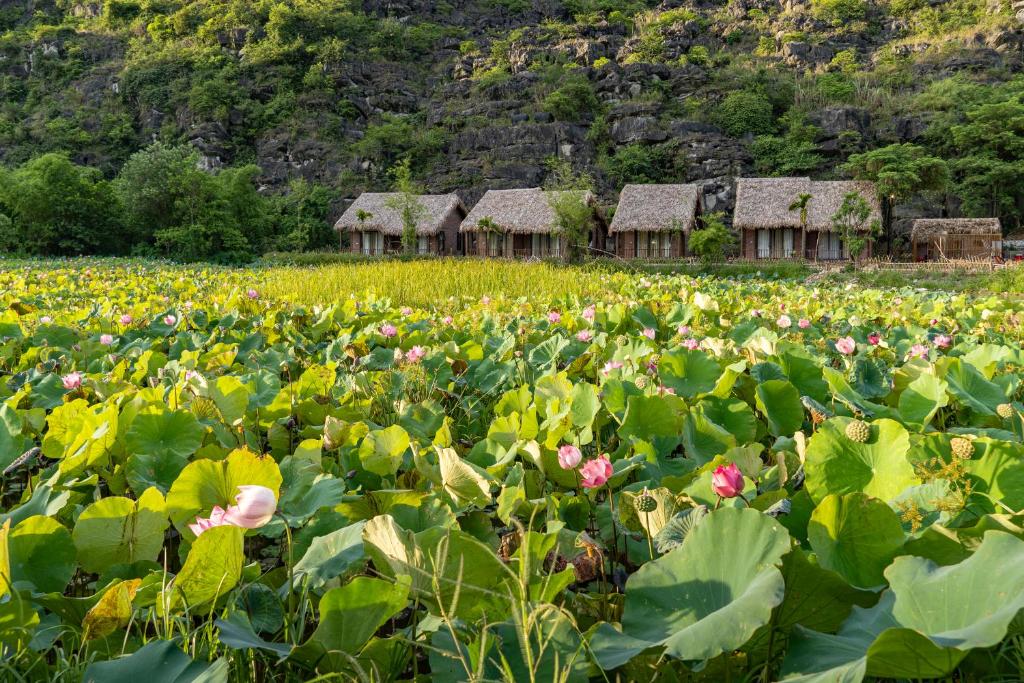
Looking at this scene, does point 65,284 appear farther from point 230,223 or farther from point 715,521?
point 230,223

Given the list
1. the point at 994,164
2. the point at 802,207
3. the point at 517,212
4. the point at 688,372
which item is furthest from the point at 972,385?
the point at 994,164

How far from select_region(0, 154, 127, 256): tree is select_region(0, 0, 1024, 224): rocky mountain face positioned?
13605 mm

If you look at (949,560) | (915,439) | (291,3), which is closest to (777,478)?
(915,439)

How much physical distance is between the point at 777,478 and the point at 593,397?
494 millimetres

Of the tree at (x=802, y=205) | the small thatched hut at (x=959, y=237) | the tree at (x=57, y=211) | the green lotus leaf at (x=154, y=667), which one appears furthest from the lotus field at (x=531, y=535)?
the tree at (x=57, y=211)

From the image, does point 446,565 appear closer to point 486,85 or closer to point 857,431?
point 857,431

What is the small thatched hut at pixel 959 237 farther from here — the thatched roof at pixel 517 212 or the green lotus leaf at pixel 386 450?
A: the green lotus leaf at pixel 386 450

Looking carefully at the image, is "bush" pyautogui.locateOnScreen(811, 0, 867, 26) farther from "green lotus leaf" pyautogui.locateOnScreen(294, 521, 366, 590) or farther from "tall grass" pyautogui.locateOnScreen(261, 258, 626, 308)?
"green lotus leaf" pyautogui.locateOnScreen(294, 521, 366, 590)

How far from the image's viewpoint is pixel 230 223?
30359 mm

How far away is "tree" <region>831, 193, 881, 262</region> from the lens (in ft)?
87.1

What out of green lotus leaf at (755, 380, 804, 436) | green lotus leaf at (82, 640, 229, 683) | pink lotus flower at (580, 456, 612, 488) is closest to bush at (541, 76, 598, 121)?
green lotus leaf at (755, 380, 804, 436)

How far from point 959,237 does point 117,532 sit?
109ft

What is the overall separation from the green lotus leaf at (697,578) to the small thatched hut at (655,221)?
97.4ft

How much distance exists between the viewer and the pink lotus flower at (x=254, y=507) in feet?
2.41
